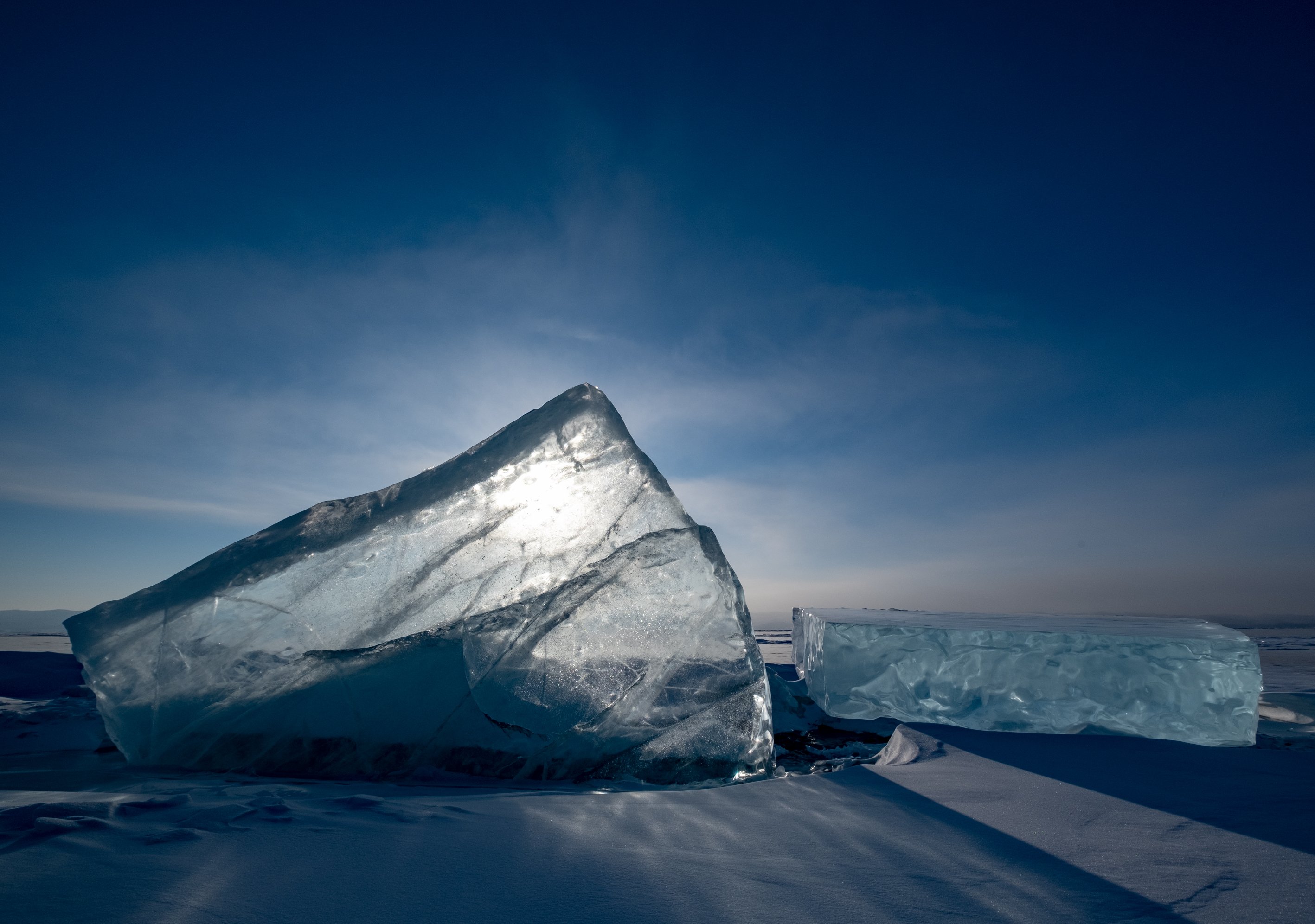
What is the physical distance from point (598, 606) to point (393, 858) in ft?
5.29

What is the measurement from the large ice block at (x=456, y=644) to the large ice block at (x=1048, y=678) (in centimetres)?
195

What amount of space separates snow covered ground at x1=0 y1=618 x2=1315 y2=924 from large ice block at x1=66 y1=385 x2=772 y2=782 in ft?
1.02

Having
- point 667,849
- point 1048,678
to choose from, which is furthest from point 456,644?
point 1048,678

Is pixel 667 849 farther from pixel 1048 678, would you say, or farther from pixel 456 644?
pixel 1048 678

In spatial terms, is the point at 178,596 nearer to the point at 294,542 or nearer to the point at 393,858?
the point at 294,542

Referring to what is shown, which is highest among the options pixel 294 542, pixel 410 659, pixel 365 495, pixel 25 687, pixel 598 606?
pixel 365 495

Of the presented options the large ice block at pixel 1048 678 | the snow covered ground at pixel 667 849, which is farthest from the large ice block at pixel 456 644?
the large ice block at pixel 1048 678

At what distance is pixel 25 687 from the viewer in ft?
15.8

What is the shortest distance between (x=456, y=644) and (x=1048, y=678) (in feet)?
12.1

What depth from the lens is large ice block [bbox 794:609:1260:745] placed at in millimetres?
3756

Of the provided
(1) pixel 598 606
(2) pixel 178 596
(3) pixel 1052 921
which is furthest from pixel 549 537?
(3) pixel 1052 921

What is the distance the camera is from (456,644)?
271 centimetres

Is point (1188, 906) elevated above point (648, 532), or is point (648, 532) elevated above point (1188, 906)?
→ point (648, 532)

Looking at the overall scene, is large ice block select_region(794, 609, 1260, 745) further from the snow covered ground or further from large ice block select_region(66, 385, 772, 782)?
large ice block select_region(66, 385, 772, 782)
